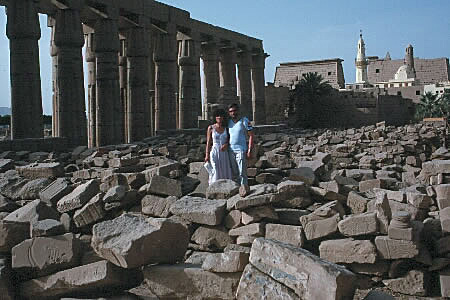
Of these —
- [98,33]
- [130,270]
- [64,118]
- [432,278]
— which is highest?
[98,33]

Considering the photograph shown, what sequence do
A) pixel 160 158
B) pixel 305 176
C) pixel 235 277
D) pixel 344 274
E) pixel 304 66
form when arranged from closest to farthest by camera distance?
pixel 344 274 → pixel 235 277 → pixel 305 176 → pixel 160 158 → pixel 304 66

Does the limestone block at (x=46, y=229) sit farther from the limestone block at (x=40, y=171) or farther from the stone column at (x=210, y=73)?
the stone column at (x=210, y=73)

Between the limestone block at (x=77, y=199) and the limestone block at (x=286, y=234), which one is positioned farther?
the limestone block at (x=77, y=199)

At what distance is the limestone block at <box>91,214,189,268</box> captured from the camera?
165 inches

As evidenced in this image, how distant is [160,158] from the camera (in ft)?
30.5

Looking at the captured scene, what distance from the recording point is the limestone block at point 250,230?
18.0 ft

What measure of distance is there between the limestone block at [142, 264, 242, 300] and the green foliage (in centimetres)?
3804

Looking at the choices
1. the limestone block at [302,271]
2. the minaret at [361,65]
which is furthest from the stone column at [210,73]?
the minaret at [361,65]

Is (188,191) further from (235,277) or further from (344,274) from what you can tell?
(344,274)

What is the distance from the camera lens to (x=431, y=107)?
40.3 m

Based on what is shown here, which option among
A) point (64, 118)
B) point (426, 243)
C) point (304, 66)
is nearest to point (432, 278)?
point (426, 243)

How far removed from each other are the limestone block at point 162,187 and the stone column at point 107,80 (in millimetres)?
11991

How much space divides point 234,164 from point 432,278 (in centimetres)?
325

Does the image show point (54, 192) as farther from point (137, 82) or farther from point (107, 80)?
point (137, 82)
